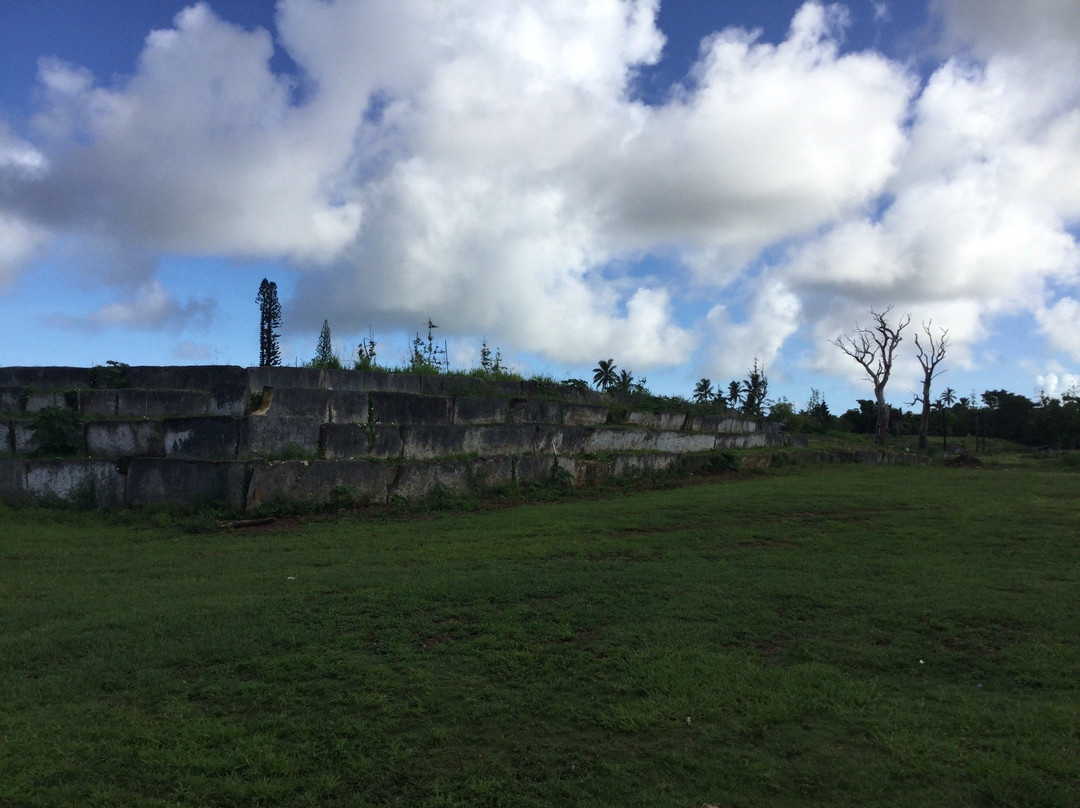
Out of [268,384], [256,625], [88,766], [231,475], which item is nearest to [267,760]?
[88,766]

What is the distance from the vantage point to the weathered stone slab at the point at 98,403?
11.4 m

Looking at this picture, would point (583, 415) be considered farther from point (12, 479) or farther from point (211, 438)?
point (12, 479)

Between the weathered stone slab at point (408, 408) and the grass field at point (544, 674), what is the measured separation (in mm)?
4114

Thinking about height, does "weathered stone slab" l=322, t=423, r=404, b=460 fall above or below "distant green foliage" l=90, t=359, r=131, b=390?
below

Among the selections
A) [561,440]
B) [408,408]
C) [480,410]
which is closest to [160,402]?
[408,408]

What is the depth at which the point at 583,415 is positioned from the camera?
16.1 metres

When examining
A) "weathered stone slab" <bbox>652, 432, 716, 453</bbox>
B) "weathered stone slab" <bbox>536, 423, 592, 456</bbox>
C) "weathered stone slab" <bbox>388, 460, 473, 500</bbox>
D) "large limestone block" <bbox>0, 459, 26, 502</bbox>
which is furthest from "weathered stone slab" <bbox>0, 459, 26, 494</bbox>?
"weathered stone slab" <bbox>652, 432, 716, 453</bbox>

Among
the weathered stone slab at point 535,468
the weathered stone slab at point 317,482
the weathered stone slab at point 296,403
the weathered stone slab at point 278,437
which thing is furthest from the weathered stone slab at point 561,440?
the weathered stone slab at point 278,437

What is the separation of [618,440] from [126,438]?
915cm

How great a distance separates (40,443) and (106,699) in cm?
827

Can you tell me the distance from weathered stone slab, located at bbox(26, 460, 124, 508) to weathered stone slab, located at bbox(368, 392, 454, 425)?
3723 millimetres

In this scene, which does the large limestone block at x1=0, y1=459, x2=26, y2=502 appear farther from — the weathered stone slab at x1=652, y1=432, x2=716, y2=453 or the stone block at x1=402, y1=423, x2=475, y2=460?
the weathered stone slab at x1=652, y1=432, x2=716, y2=453

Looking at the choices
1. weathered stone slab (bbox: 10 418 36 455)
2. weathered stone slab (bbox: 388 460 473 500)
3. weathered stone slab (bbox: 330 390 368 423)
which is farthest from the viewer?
weathered stone slab (bbox: 330 390 368 423)

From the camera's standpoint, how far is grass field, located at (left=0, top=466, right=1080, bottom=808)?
3332mm
